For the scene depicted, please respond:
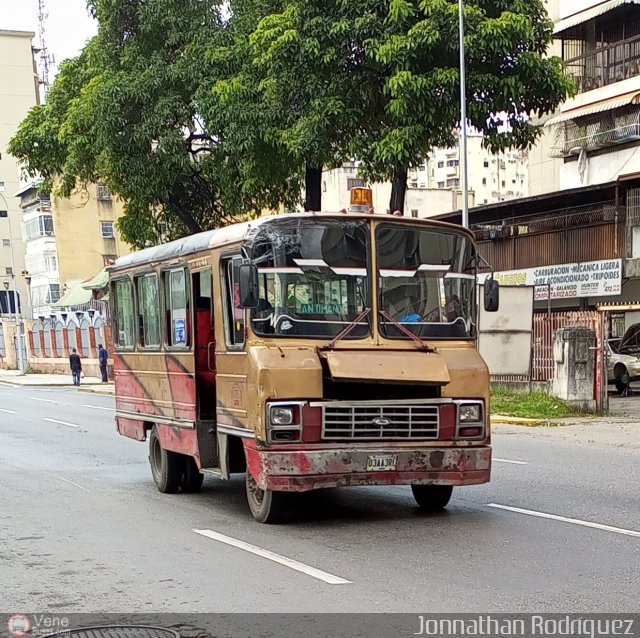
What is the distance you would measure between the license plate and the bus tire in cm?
92

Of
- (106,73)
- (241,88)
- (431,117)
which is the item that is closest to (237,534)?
(431,117)

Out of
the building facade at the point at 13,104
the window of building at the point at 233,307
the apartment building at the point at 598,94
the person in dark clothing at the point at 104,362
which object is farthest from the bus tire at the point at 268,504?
the building facade at the point at 13,104

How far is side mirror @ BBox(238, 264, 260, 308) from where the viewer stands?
28.4 ft

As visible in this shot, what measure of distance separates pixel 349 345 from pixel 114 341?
501 centimetres

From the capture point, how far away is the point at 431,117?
20141 mm

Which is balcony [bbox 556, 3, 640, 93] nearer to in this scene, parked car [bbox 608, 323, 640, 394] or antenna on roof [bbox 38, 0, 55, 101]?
parked car [bbox 608, 323, 640, 394]

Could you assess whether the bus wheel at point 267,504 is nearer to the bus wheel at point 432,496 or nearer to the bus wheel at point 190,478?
the bus wheel at point 432,496

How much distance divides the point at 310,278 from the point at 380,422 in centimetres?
146

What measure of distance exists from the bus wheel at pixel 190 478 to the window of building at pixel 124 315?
174cm

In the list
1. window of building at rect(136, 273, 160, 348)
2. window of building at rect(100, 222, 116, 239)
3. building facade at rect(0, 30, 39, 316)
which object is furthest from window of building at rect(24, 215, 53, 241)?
window of building at rect(136, 273, 160, 348)

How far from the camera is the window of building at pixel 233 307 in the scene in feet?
30.2

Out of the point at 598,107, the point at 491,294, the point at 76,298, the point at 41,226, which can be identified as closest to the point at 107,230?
the point at 41,226

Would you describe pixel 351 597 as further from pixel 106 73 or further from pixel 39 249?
pixel 39 249

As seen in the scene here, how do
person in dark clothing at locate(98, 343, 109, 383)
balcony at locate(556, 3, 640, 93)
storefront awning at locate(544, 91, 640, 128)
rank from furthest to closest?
person in dark clothing at locate(98, 343, 109, 383) < balcony at locate(556, 3, 640, 93) < storefront awning at locate(544, 91, 640, 128)
